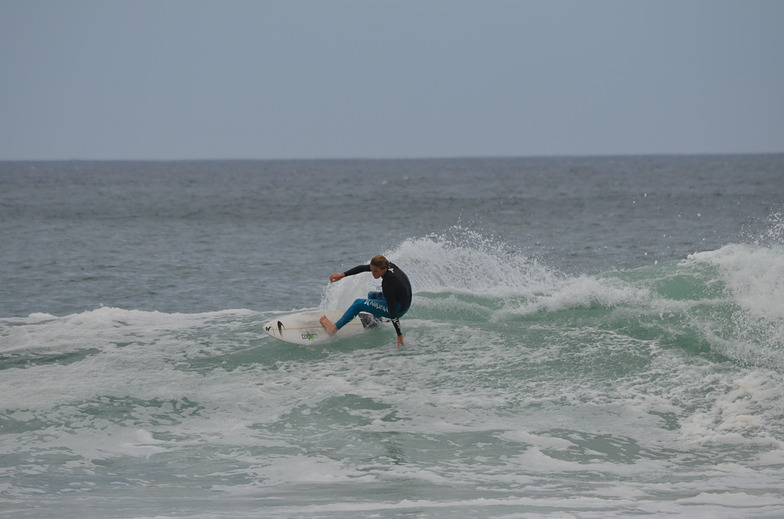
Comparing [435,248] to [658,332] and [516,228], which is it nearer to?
[658,332]

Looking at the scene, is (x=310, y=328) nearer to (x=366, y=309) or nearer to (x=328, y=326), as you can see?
(x=328, y=326)

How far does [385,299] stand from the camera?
12734mm

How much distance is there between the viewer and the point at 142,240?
114 feet

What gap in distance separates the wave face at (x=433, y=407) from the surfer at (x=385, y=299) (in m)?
0.43

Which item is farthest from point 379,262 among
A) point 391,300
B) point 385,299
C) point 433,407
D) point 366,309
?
point 433,407

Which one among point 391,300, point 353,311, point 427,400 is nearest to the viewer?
point 427,400

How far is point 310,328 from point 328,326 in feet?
1.21

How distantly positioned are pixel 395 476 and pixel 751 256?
8825 millimetres

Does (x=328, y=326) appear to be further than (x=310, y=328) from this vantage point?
No

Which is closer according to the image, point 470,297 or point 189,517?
point 189,517

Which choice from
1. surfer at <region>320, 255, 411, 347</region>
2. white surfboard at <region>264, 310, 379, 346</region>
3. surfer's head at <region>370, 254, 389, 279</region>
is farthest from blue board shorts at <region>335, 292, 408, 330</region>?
surfer's head at <region>370, 254, 389, 279</region>

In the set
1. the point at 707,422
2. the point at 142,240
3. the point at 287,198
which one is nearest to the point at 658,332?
the point at 707,422

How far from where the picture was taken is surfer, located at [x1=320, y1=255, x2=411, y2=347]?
12.3m

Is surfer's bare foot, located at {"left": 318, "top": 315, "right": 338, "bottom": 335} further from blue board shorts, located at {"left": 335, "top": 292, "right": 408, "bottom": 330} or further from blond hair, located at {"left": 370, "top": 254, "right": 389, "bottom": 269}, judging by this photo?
blond hair, located at {"left": 370, "top": 254, "right": 389, "bottom": 269}
